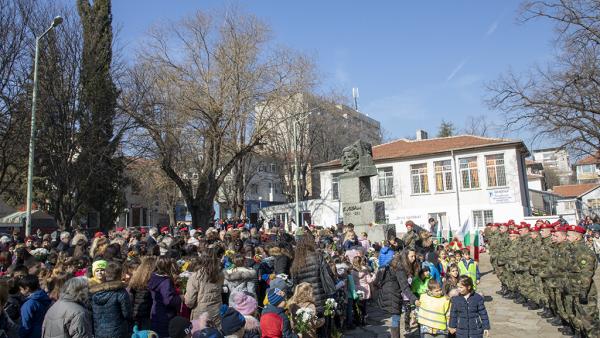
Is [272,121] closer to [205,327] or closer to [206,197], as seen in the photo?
[206,197]

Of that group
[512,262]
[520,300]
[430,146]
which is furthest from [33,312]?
[430,146]

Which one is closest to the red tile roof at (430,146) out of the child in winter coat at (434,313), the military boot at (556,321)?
the military boot at (556,321)

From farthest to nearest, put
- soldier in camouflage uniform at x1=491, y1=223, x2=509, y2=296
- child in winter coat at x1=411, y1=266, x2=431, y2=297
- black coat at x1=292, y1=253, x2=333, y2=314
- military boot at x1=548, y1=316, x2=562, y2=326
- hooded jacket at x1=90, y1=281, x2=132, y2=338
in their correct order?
1. soldier in camouflage uniform at x1=491, y1=223, x2=509, y2=296
2. military boot at x1=548, y1=316, x2=562, y2=326
3. child in winter coat at x1=411, y1=266, x2=431, y2=297
4. black coat at x1=292, y1=253, x2=333, y2=314
5. hooded jacket at x1=90, y1=281, x2=132, y2=338

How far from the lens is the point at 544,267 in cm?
940

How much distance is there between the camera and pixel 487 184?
34.0 metres

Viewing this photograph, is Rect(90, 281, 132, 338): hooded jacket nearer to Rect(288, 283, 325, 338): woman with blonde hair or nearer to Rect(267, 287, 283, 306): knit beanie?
Rect(267, 287, 283, 306): knit beanie

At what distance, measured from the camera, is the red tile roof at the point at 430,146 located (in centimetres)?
3450

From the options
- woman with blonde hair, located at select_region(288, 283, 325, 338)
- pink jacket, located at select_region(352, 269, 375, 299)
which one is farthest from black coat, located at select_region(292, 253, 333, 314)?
pink jacket, located at select_region(352, 269, 375, 299)

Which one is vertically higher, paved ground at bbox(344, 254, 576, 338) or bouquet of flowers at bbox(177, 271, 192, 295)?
bouquet of flowers at bbox(177, 271, 192, 295)

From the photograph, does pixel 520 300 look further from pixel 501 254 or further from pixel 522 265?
pixel 522 265

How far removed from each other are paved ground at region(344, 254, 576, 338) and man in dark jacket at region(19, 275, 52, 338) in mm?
5572

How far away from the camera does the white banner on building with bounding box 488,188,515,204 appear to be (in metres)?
33.0

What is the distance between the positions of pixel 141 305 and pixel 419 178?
1286 inches

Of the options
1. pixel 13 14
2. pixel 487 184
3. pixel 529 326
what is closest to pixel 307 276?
pixel 529 326
